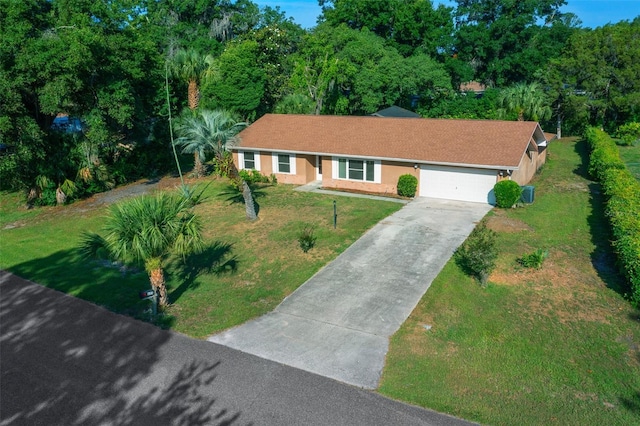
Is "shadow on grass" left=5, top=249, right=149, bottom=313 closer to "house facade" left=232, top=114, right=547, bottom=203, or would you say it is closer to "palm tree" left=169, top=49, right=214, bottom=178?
"palm tree" left=169, top=49, right=214, bottom=178

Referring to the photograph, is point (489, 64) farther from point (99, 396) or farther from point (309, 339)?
point (99, 396)

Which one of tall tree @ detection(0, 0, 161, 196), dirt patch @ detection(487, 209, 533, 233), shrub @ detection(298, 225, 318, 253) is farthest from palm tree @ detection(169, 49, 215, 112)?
dirt patch @ detection(487, 209, 533, 233)

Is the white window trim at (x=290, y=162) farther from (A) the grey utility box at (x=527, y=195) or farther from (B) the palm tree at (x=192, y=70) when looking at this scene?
(A) the grey utility box at (x=527, y=195)

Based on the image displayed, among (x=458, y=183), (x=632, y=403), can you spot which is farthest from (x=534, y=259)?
(x=458, y=183)

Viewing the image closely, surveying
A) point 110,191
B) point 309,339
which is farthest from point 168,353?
point 110,191

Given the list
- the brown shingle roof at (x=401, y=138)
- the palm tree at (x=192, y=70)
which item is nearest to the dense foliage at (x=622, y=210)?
the brown shingle roof at (x=401, y=138)

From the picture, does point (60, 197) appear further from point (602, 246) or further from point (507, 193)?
point (602, 246)
